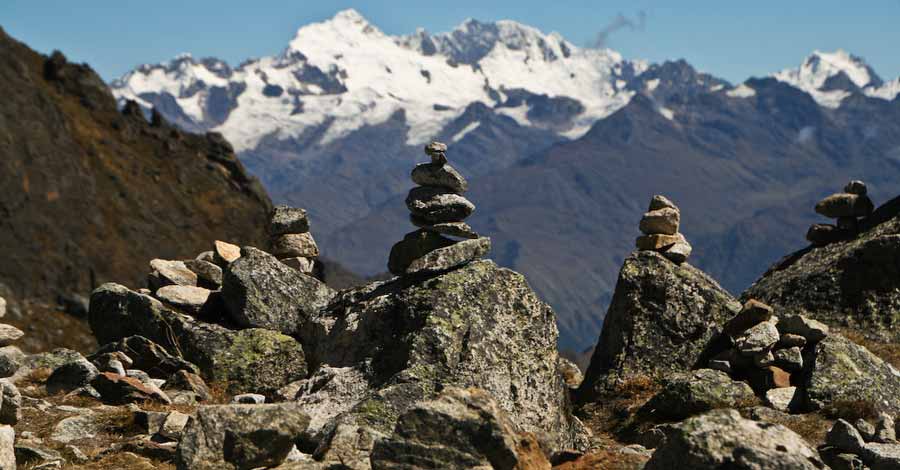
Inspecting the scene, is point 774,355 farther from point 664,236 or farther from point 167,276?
point 167,276

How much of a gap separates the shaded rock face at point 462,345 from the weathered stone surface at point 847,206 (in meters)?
16.0

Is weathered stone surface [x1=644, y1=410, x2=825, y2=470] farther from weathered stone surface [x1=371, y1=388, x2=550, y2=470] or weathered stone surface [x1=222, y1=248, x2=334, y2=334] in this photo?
weathered stone surface [x1=222, y1=248, x2=334, y2=334]

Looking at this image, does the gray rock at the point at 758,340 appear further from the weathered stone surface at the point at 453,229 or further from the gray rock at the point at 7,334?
the gray rock at the point at 7,334

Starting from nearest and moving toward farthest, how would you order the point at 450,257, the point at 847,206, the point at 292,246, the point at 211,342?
the point at 450,257
the point at 211,342
the point at 292,246
the point at 847,206

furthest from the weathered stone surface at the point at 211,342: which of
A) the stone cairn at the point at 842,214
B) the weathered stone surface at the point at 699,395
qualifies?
the stone cairn at the point at 842,214

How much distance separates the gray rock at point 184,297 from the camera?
1031 inches

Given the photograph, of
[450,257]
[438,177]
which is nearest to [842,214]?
[438,177]

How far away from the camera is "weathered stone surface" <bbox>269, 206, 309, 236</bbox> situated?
2977 centimetres

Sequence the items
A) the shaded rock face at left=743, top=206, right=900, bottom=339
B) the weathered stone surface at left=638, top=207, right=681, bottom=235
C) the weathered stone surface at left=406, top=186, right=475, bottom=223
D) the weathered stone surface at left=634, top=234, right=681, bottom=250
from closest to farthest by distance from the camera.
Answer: the weathered stone surface at left=406, top=186, right=475, bottom=223
the shaded rock face at left=743, top=206, right=900, bottom=339
the weathered stone surface at left=634, top=234, right=681, bottom=250
the weathered stone surface at left=638, top=207, right=681, bottom=235

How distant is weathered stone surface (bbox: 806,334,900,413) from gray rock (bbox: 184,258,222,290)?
56.0 feet

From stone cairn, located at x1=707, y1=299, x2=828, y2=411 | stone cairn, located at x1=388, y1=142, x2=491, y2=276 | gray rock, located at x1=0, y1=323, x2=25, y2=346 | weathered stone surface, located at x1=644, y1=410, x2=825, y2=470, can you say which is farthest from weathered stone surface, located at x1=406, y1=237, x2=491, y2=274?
weathered stone surface, located at x1=644, y1=410, x2=825, y2=470

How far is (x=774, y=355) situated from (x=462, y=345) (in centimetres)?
830

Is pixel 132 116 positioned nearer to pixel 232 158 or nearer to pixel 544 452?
pixel 232 158

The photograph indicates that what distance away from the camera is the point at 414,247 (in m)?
24.8
